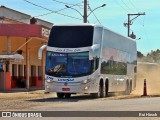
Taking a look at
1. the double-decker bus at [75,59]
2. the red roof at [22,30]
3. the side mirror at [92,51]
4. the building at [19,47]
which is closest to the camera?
the side mirror at [92,51]

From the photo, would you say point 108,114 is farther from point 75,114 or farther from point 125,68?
point 125,68

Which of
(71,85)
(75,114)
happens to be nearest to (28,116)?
(75,114)

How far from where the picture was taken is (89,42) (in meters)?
28.9

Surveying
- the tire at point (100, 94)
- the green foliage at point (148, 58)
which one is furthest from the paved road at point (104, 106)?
the green foliage at point (148, 58)

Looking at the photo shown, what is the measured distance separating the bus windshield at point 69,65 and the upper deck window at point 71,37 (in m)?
0.53

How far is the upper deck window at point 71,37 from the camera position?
2898 cm

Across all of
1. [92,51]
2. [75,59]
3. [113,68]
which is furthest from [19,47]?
[92,51]

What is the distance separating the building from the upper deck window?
11.4 metres

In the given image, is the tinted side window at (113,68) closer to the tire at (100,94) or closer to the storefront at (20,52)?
the tire at (100,94)

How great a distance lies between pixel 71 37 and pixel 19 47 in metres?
18.2

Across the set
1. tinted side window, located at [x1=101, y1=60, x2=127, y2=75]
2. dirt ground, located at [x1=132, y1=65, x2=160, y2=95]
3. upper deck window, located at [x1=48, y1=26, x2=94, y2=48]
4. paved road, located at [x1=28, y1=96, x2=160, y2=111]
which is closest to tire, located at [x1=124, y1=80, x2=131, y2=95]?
tinted side window, located at [x1=101, y1=60, x2=127, y2=75]

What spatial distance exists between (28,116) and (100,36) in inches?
546

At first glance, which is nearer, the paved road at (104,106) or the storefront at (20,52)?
the paved road at (104,106)

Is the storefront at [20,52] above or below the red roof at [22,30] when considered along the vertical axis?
below
